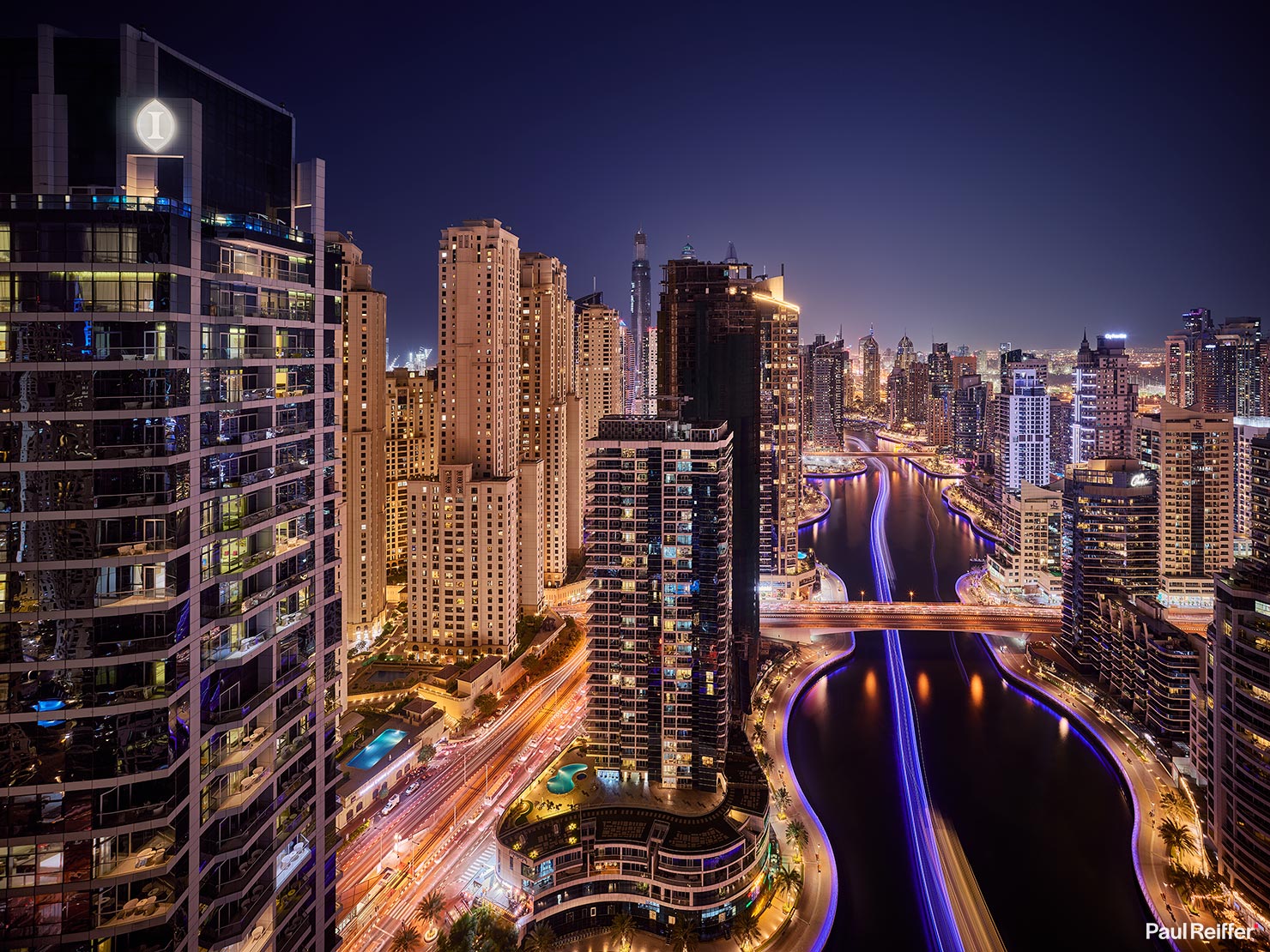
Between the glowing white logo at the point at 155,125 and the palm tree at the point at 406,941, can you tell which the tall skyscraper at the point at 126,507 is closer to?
the glowing white logo at the point at 155,125

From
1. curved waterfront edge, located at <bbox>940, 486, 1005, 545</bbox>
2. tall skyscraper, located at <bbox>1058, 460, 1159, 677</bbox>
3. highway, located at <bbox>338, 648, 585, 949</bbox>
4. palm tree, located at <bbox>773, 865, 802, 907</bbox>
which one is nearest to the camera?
highway, located at <bbox>338, 648, 585, 949</bbox>

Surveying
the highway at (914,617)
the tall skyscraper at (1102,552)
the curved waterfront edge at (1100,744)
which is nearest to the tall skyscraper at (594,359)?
the highway at (914,617)

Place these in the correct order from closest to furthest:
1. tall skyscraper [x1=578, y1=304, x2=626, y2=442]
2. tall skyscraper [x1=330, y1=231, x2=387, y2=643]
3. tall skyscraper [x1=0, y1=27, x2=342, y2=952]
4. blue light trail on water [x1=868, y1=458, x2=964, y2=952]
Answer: tall skyscraper [x1=0, y1=27, x2=342, y2=952] < blue light trail on water [x1=868, y1=458, x2=964, y2=952] < tall skyscraper [x1=330, y1=231, x2=387, y2=643] < tall skyscraper [x1=578, y1=304, x2=626, y2=442]

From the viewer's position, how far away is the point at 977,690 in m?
33.8

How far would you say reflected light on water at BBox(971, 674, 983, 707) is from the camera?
1289 inches

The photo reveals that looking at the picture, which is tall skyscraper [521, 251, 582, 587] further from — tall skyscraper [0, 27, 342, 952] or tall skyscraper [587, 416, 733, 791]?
tall skyscraper [0, 27, 342, 952]

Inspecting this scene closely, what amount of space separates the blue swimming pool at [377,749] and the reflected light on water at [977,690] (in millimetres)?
25608

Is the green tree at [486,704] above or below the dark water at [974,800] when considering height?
above

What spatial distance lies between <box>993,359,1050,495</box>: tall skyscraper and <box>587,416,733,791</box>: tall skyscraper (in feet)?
175

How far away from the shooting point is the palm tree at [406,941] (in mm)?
16344

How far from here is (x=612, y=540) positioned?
2198 centimetres

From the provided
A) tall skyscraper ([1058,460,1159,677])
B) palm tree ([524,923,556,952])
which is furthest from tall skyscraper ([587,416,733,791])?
tall skyscraper ([1058,460,1159,677])

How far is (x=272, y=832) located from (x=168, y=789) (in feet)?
5.72

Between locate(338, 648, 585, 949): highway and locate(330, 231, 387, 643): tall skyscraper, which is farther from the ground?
locate(330, 231, 387, 643): tall skyscraper
